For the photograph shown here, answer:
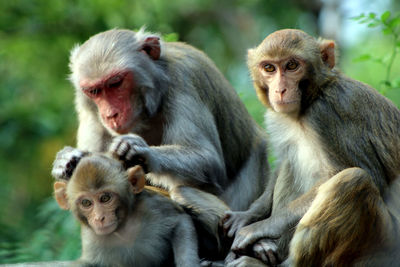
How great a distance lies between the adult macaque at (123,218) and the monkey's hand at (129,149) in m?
0.09

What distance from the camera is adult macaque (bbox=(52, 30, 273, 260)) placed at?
6066mm

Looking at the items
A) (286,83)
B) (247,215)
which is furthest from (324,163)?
(247,215)

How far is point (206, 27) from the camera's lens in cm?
1778

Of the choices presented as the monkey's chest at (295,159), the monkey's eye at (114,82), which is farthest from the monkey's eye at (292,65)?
the monkey's eye at (114,82)

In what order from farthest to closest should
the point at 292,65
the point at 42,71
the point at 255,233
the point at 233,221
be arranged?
the point at 42,71, the point at 233,221, the point at 255,233, the point at 292,65

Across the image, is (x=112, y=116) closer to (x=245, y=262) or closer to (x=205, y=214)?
(x=205, y=214)

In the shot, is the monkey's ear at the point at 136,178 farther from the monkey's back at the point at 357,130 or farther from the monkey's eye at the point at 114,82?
the monkey's back at the point at 357,130

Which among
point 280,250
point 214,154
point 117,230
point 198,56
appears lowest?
point 280,250

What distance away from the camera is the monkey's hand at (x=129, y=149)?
18.6 ft

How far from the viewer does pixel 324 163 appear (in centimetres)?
531

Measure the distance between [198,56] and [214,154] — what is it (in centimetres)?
130

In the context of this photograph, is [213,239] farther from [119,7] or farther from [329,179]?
[119,7]

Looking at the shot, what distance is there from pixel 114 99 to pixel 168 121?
635mm

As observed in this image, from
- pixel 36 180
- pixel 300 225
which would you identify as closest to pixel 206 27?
pixel 36 180
